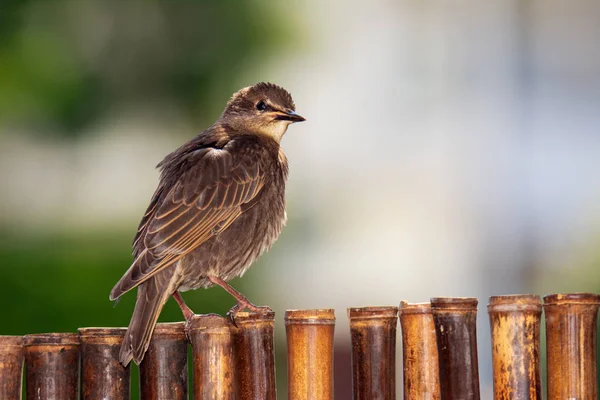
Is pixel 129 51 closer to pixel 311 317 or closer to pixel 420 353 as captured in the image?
pixel 311 317

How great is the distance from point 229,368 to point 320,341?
13.9 inches

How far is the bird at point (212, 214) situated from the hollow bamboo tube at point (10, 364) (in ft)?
1.47

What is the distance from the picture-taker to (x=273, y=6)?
839cm

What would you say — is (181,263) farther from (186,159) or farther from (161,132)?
(161,132)

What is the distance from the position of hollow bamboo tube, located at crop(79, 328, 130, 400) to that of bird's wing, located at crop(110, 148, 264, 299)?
0.31 m

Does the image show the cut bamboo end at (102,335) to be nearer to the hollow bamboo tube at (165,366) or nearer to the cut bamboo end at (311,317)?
the hollow bamboo tube at (165,366)

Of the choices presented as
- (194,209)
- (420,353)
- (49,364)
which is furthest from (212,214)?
(420,353)

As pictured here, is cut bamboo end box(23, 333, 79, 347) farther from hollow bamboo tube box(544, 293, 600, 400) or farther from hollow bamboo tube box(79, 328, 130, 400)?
hollow bamboo tube box(544, 293, 600, 400)

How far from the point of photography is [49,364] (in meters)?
3.72

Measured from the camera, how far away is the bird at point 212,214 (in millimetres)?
4266

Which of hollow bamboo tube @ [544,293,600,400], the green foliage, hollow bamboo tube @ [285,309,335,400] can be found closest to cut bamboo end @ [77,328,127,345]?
hollow bamboo tube @ [285,309,335,400]

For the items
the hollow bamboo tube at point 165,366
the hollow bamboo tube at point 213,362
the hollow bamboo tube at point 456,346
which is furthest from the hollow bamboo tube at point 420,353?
the hollow bamboo tube at point 165,366

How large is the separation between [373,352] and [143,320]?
87 cm

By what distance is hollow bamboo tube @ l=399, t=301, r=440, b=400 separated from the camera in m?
3.69
